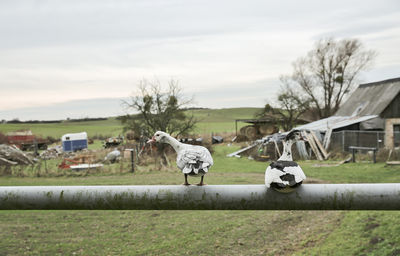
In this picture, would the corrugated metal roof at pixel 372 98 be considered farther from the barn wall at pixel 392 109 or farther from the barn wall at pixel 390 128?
the barn wall at pixel 390 128

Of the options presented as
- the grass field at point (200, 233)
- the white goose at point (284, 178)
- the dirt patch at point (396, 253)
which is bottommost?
the grass field at point (200, 233)

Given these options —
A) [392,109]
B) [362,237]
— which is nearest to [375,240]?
[362,237]

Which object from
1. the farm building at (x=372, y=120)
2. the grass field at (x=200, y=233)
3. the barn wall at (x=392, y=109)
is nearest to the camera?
the grass field at (x=200, y=233)

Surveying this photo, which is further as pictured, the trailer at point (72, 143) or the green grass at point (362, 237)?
the trailer at point (72, 143)

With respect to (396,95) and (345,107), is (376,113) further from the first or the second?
(345,107)

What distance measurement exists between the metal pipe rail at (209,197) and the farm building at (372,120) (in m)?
23.3

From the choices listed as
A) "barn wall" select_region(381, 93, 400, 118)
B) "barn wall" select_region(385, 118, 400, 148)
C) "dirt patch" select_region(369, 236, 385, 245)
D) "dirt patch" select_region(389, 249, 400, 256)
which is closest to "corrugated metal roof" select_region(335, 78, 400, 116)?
"barn wall" select_region(381, 93, 400, 118)

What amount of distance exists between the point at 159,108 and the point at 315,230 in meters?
22.1

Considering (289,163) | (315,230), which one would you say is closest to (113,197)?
(289,163)

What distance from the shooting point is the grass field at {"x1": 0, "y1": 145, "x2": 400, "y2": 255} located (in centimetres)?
593

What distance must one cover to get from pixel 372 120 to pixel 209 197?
29442 millimetres

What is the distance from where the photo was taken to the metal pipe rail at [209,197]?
7.47 ft

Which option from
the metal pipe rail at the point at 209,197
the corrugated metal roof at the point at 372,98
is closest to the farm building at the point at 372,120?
the corrugated metal roof at the point at 372,98

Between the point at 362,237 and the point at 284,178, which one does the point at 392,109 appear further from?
the point at 284,178
